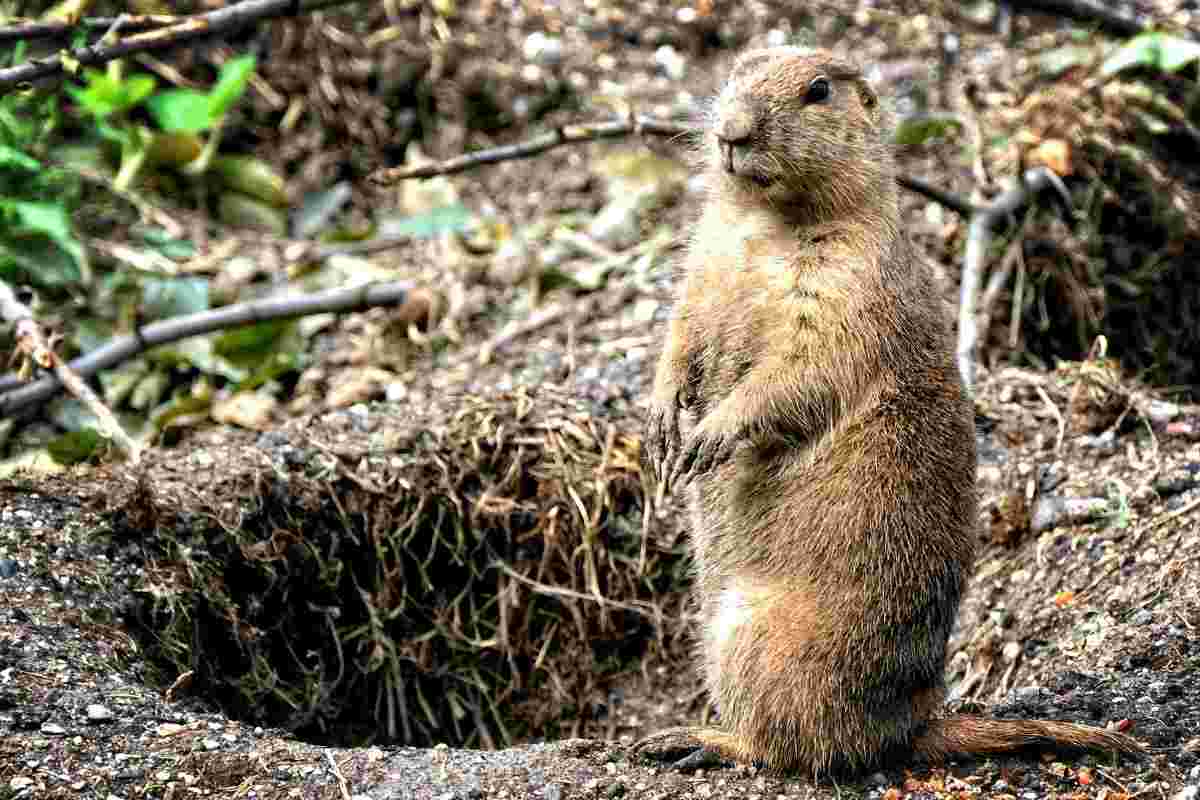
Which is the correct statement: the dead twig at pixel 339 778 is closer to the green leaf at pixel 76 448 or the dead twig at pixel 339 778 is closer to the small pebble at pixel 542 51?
the green leaf at pixel 76 448

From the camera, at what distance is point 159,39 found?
4387 mm

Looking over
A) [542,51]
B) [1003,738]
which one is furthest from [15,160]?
[1003,738]

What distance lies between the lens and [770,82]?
351 centimetres

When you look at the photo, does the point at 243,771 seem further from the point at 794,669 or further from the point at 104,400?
the point at 104,400

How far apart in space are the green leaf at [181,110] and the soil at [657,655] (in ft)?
3.64

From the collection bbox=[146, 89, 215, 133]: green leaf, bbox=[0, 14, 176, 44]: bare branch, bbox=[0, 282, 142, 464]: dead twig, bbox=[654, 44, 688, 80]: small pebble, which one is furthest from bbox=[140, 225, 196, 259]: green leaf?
bbox=[654, 44, 688, 80]: small pebble

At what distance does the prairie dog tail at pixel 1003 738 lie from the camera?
3.38 meters

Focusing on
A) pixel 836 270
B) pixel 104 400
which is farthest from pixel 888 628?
pixel 104 400

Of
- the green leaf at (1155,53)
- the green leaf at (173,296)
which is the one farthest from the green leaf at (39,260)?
the green leaf at (1155,53)

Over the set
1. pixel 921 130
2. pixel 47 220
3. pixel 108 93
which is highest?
pixel 921 130

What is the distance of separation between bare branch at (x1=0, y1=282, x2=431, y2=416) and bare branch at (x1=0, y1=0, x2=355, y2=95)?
1.41 m

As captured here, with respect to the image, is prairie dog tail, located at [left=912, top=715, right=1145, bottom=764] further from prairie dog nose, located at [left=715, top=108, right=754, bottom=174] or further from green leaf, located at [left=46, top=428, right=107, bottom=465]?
green leaf, located at [left=46, top=428, right=107, bottom=465]

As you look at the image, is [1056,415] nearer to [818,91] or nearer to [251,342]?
[818,91]

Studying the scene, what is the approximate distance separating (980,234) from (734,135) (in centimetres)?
283
